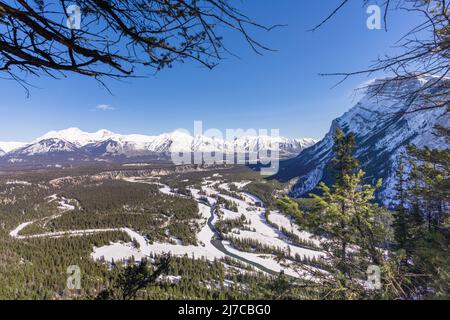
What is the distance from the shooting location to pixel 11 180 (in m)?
153

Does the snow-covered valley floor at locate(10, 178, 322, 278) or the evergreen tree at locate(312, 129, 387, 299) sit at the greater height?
the evergreen tree at locate(312, 129, 387, 299)

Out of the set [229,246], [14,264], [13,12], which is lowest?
[229,246]

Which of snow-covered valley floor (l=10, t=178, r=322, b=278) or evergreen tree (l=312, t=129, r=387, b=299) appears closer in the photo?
evergreen tree (l=312, t=129, r=387, b=299)

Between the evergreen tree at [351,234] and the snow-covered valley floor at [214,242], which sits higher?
the evergreen tree at [351,234]

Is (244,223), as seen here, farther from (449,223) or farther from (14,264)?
(449,223)

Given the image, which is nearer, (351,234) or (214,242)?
(351,234)

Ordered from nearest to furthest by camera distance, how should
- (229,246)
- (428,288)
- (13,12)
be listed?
(13,12)
(428,288)
(229,246)

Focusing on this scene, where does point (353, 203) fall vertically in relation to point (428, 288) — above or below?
above

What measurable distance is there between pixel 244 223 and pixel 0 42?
3107 inches

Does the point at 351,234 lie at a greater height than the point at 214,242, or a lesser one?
greater

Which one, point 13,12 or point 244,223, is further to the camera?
point 244,223

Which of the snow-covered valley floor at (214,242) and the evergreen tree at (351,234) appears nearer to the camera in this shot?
A: the evergreen tree at (351,234)
